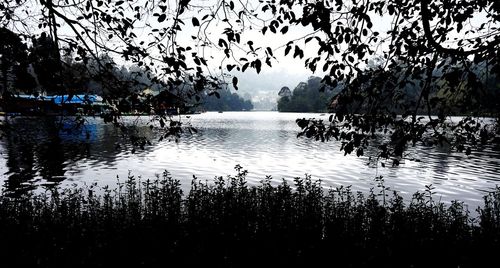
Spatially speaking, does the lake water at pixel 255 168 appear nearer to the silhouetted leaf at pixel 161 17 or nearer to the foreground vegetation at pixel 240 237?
the foreground vegetation at pixel 240 237

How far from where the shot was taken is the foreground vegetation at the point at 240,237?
8.42 meters

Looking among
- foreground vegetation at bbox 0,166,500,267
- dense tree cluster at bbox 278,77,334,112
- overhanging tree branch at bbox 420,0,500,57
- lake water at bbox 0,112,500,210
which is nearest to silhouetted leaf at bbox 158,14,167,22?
overhanging tree branch at bbox 420,0,500,57

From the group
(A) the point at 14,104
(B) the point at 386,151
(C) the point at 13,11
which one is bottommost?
(B) the point at 386,151

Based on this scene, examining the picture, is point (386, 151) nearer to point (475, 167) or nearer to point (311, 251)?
point (311, 251)

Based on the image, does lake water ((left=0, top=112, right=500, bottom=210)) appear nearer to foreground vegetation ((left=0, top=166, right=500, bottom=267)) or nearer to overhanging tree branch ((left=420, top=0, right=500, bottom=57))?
foreground vegetation ((left=0, top=166, right=500, bottom=267))

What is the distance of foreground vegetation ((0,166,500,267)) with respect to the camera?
332 inches

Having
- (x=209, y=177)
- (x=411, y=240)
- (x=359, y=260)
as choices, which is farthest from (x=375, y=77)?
(x=209, y=177)

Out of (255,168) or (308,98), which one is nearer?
(255,168)

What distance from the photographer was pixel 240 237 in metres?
9.82

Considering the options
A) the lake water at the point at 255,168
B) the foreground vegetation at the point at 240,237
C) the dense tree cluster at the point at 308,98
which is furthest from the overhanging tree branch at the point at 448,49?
the dense tree cluster at the point at 308,98

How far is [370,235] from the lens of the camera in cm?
1016

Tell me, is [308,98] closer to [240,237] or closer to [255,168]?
[255,168]

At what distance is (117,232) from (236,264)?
383 cm

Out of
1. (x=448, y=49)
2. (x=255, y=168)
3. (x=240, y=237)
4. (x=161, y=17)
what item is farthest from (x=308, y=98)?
(x=161, y=17)
